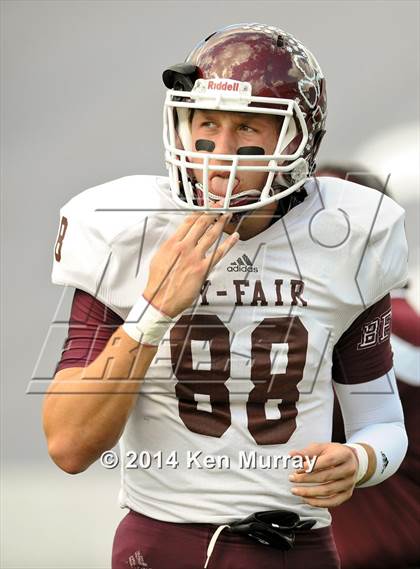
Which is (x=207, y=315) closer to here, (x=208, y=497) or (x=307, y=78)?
(x=208, y=497)

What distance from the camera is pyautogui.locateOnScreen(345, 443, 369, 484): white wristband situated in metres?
1.87

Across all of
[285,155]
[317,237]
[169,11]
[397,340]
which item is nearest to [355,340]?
[317,237]

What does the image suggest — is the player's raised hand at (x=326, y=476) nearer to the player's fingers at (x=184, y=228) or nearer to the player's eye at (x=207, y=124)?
the player's fingers at (x=184, y=228)

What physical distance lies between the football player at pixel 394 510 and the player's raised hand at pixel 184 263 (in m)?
1.09

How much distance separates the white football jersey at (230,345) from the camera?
1.84 meters

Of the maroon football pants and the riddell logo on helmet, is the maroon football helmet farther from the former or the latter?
the maroon football pants

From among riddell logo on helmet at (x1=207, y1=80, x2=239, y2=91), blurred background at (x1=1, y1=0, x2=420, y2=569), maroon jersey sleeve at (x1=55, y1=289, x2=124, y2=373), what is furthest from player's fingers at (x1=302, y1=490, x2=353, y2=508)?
blurred background at (x1=1, y1=0, x2=420, y2=569)

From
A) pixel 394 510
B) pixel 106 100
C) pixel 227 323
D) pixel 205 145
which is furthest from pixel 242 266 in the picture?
pixel 106 100

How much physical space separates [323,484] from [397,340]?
44.6 inches

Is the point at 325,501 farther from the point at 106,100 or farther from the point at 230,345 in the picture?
the point at 106,100

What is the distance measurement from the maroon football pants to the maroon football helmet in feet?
1.57

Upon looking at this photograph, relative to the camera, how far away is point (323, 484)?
5.83 ft

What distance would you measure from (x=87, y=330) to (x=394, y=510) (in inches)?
48.9

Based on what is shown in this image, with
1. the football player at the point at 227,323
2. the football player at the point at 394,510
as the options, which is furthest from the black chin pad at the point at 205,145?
the football player at the point at 394,510
